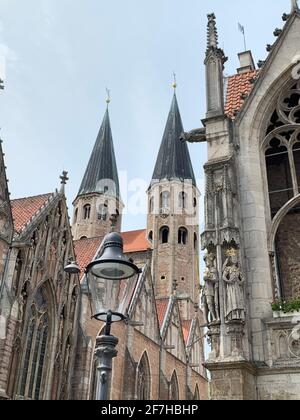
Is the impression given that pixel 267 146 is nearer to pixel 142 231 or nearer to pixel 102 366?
pixel 102 366

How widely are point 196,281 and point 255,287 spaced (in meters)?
42.9

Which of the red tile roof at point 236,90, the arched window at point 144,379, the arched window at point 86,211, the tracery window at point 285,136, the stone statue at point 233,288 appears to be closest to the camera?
the stone statue at point 233,288

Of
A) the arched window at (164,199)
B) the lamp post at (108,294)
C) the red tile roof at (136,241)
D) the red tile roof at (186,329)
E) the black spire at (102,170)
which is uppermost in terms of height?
the black spire at (102,170)

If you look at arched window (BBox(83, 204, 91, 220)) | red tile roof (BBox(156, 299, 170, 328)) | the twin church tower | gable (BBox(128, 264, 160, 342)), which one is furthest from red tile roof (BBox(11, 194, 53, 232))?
arched window (BBox(83, 204, 91, 220))

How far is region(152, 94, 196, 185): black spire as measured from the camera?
5862 centimetres

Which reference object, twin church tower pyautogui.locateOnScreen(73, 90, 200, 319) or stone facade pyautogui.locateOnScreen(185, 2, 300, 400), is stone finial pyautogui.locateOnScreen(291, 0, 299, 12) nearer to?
stone facade pyautogui.locateOnScreen(185, 2, 300, 400)

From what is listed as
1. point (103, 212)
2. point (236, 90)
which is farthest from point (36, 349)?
point (103, 212)

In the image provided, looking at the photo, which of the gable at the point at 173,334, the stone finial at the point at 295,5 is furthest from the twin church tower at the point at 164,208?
the stone finial at the point at 295,5

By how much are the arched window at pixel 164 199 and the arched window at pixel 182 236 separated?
3.66m

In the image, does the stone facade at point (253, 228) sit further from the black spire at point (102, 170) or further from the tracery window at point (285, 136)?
the black spire at point (102, 170)

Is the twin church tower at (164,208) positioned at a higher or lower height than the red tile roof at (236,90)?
higher

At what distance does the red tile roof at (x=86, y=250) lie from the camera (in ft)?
84.8

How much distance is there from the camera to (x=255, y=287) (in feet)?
31.1

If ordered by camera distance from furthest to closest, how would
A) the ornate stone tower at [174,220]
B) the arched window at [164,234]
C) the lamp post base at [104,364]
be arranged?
the arched window at [164,234] → the ornate stone tower at [174,220] → the lamp post base at [104,364]
